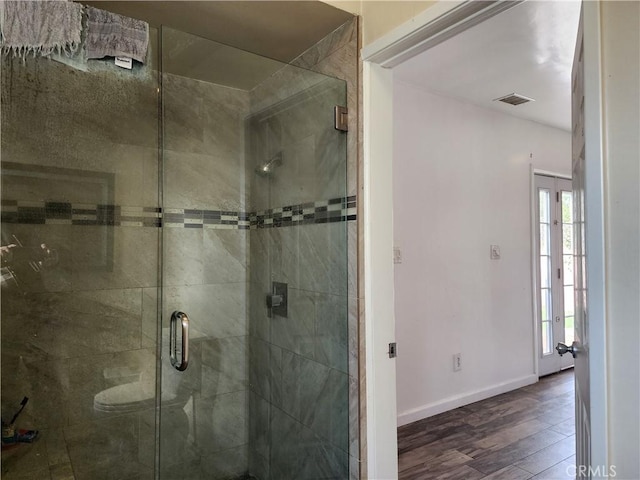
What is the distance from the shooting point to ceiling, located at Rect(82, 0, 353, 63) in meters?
1.65

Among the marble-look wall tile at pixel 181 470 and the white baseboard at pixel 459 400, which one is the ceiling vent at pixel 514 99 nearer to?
the white baseboard at pixel 459 400

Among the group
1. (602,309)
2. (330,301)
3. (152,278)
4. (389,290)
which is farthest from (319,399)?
(602,309)

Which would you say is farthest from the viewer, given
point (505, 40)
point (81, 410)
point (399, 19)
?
point (505, 40)

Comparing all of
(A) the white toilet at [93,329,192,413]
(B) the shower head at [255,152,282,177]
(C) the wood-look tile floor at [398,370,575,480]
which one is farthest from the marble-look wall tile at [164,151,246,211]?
(C) the wood-look tile floor at [398,370,575,480]

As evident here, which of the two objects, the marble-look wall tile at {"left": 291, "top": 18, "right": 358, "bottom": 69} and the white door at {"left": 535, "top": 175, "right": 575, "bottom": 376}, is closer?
the marble-look wall tile at {"left": 291, "top": 18, "right": 358, "bottom": 69}

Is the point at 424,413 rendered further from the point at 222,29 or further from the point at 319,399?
the point at 222,29

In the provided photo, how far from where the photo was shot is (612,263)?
974 millimetres

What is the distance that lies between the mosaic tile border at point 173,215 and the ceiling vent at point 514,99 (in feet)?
7.72

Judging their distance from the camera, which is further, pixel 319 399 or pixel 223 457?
pixel 223 457

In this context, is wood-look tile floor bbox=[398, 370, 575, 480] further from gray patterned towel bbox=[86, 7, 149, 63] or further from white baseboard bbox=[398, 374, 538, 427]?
gray patterned towel bbox=[86, 7, 149, 63]

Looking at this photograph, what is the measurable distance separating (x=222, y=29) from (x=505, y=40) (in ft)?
5.56

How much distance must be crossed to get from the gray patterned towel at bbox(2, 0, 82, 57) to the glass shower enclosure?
0.09 metres

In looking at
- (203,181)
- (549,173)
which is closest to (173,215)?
(203,181)

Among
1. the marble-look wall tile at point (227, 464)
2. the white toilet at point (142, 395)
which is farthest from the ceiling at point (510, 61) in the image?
the marble-look wall tile at point (227, 464)
